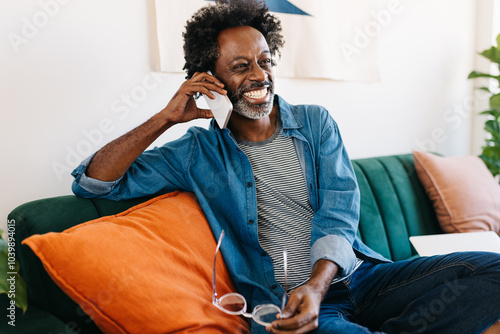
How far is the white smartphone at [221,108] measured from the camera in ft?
4.27

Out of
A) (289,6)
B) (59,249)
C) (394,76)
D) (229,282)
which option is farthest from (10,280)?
(394,76)

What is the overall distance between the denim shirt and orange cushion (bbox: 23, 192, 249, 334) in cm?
16

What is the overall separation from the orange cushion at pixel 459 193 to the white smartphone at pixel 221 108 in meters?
1.17

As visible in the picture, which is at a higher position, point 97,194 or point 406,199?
point 97,194

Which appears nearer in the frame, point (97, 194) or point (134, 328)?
point (134, 328)

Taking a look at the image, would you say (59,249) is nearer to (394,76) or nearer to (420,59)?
(394,76)

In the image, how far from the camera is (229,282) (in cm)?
124

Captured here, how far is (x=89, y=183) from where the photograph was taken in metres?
1.27

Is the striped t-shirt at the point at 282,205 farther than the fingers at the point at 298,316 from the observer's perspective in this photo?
Yes

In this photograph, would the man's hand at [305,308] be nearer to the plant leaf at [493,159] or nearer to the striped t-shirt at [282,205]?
the striped t-shirt at [282,205]

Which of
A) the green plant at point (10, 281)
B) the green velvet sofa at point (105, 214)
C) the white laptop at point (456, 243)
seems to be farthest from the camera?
the white laptop at point (456, 243)

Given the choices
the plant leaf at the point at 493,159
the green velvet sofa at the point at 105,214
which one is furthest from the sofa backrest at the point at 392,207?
the plant leaf at the point at 493,159

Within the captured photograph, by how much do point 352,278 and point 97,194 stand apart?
2.73 feet

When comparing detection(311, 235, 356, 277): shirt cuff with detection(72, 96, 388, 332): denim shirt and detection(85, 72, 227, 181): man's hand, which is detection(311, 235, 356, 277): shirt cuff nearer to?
detection(72, 96, 388, 332): denim shirt
